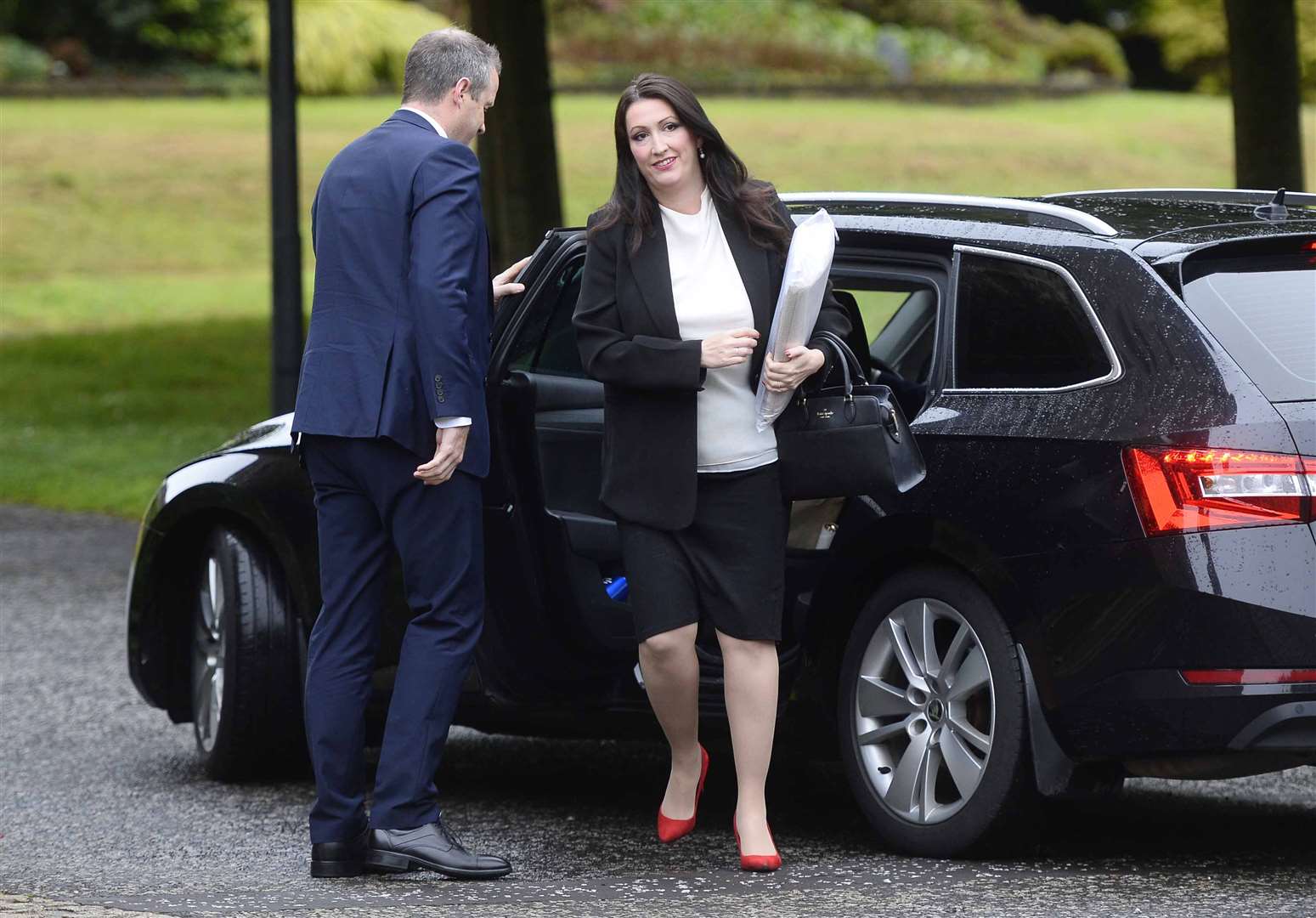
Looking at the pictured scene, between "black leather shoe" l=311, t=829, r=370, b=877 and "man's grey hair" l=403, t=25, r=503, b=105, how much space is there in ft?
5.61

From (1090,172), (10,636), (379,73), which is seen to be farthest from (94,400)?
(379,73)

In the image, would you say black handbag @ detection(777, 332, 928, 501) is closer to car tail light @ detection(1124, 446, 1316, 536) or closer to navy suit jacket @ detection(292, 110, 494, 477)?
car tail light @ detection(1124, 446, 1316, 536)

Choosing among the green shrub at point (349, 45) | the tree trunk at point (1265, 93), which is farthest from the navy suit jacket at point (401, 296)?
the green shrub at point (349, 45)

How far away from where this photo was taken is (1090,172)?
1419 inches

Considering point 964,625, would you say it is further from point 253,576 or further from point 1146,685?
point 253,576

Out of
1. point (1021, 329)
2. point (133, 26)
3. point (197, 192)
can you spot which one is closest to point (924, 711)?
point (1021, 329)

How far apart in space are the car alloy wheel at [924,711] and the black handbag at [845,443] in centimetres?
35

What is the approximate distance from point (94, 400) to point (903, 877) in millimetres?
16515

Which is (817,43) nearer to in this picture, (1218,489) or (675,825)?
(675,825)

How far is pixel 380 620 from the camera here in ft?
17.3

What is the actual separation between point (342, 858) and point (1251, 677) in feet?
6.86

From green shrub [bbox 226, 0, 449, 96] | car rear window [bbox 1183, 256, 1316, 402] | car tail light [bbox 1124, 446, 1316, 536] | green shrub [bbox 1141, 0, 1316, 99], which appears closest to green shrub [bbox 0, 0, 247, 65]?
green shrub [bbox 226, 0, 449, 96]

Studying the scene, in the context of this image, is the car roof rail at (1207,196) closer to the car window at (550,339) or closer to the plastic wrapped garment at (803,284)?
the plastic wrapped garment at (803,284)

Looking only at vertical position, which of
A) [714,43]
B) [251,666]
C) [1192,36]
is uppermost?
[1192,36]
